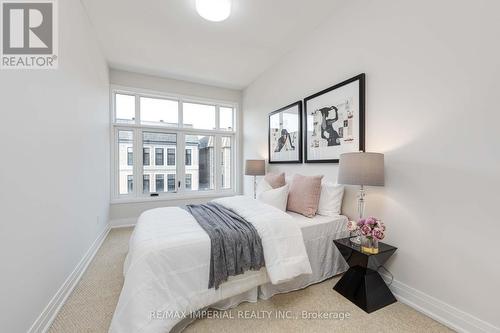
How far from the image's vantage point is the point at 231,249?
1.67m

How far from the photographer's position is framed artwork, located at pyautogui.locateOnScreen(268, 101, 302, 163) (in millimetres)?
3117

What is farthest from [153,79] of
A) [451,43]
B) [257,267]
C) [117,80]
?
[451,43]

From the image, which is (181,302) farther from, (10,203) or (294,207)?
(294,207)

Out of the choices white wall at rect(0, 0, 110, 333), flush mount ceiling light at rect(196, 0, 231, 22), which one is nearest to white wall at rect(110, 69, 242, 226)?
white wall at rect(0, 0, 110, 333)

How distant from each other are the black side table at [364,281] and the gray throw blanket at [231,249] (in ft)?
2.72

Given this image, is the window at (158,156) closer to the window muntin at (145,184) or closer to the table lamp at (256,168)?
the window muntin at (145,184)

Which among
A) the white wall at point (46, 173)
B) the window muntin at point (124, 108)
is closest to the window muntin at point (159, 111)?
the window muntin at point (124, 108)

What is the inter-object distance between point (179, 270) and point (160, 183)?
313cm

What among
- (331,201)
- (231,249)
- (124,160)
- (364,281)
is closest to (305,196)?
(331,201)

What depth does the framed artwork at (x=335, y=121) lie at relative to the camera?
2.24m

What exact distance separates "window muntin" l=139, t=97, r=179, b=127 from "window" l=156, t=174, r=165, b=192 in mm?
1097

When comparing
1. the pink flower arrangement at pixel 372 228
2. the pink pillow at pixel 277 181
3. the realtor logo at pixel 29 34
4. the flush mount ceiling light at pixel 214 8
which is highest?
the flush mount ceiling light at pixel 214 8

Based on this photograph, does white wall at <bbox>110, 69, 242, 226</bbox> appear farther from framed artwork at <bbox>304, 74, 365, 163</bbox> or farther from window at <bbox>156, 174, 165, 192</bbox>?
framed artwork at <bbox>304, 74, 365, 163</bbox>

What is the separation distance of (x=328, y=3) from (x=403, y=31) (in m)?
0.96
